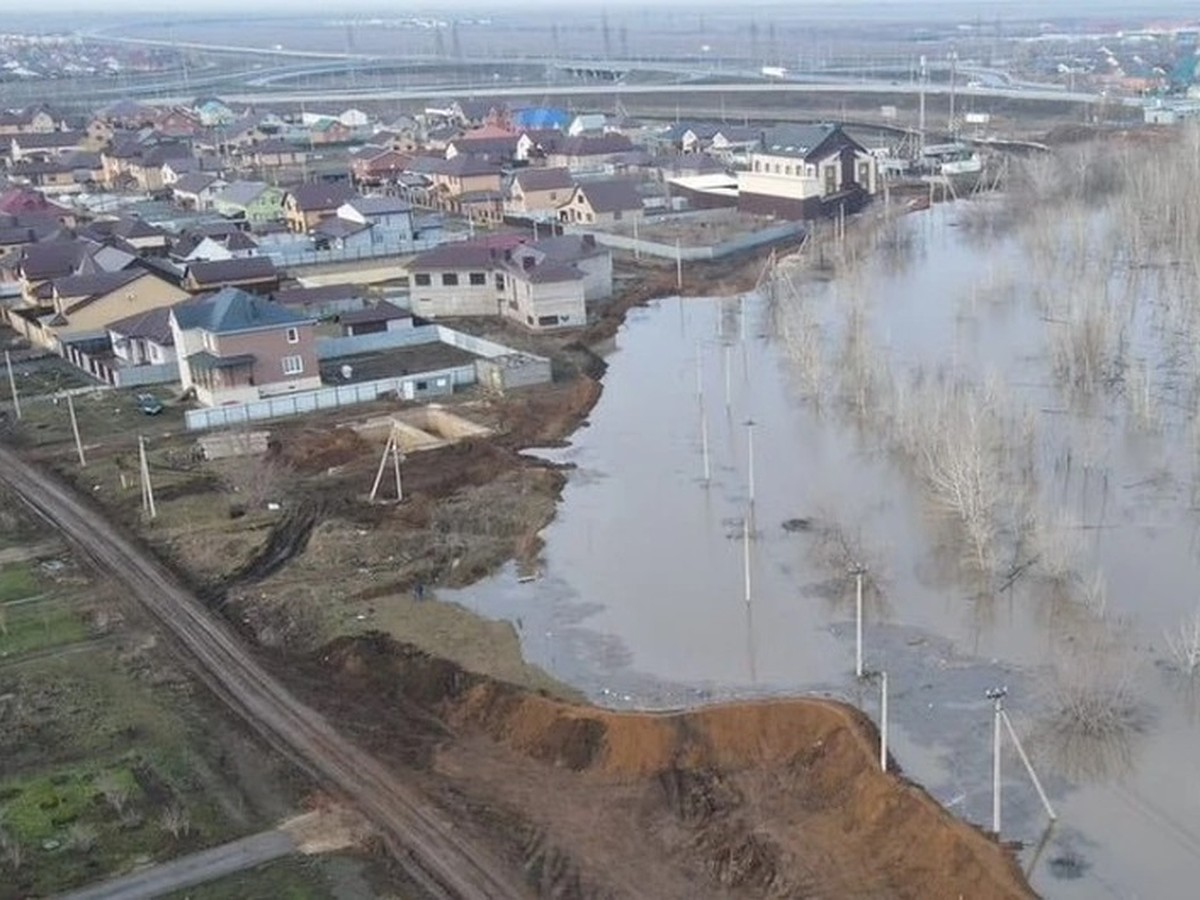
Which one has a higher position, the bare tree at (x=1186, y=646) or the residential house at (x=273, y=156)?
the residential house at (x=273, y=156)

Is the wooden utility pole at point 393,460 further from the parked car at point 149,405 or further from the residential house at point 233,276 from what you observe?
the residential house at point 233,276

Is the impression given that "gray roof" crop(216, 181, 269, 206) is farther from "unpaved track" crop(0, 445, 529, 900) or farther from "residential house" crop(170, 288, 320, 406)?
→ "unpaved track" crop(0, 445, 529, 900)

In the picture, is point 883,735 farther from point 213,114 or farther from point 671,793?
point 213,114

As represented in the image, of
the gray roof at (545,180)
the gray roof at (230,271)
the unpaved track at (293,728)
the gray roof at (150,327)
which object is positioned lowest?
the unpaved track at (293,728)

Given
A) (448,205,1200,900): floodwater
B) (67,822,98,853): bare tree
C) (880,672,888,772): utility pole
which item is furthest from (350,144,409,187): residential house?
(880,672,888,772): utility pole

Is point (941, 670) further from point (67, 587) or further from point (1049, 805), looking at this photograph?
point (67, 587)

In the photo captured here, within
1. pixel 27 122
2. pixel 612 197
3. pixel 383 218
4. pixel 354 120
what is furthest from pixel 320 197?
pixel 27 122

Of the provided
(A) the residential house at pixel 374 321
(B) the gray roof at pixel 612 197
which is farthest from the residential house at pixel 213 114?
(A) the residential house at pixel 374 321
